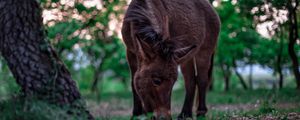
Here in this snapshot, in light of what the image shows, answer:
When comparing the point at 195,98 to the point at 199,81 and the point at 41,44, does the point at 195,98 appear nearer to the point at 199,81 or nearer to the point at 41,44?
the point at 199,81

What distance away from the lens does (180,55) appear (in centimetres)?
699

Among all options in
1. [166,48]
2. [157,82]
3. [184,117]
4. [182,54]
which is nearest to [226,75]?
[184,117]

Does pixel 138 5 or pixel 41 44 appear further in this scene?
pixel 138 5

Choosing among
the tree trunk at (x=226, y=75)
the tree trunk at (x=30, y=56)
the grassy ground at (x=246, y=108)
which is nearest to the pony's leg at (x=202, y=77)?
the grassy ground at (x=246, y=108)

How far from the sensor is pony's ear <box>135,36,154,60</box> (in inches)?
263

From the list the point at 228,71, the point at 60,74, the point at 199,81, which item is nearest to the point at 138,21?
the point at 60,74

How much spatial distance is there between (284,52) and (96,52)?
850 centimetres

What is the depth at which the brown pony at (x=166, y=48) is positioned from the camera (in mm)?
6500

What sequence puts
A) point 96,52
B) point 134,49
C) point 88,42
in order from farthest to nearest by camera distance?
point 96,52 → point 88,42 → point 134,49

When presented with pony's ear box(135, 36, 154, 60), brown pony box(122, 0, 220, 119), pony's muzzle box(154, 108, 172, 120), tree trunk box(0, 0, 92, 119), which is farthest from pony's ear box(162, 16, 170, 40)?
tree trunk box(0, 0, 92, 119)

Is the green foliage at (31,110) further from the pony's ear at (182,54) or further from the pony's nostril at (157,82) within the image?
the pony's ear at (182,54)

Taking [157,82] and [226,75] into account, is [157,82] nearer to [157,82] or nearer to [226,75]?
[157,82]

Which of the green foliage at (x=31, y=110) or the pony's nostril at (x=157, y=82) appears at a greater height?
the pony's nostril at (x=157, y=82)

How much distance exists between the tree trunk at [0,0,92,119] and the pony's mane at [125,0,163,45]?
4.30 feet
